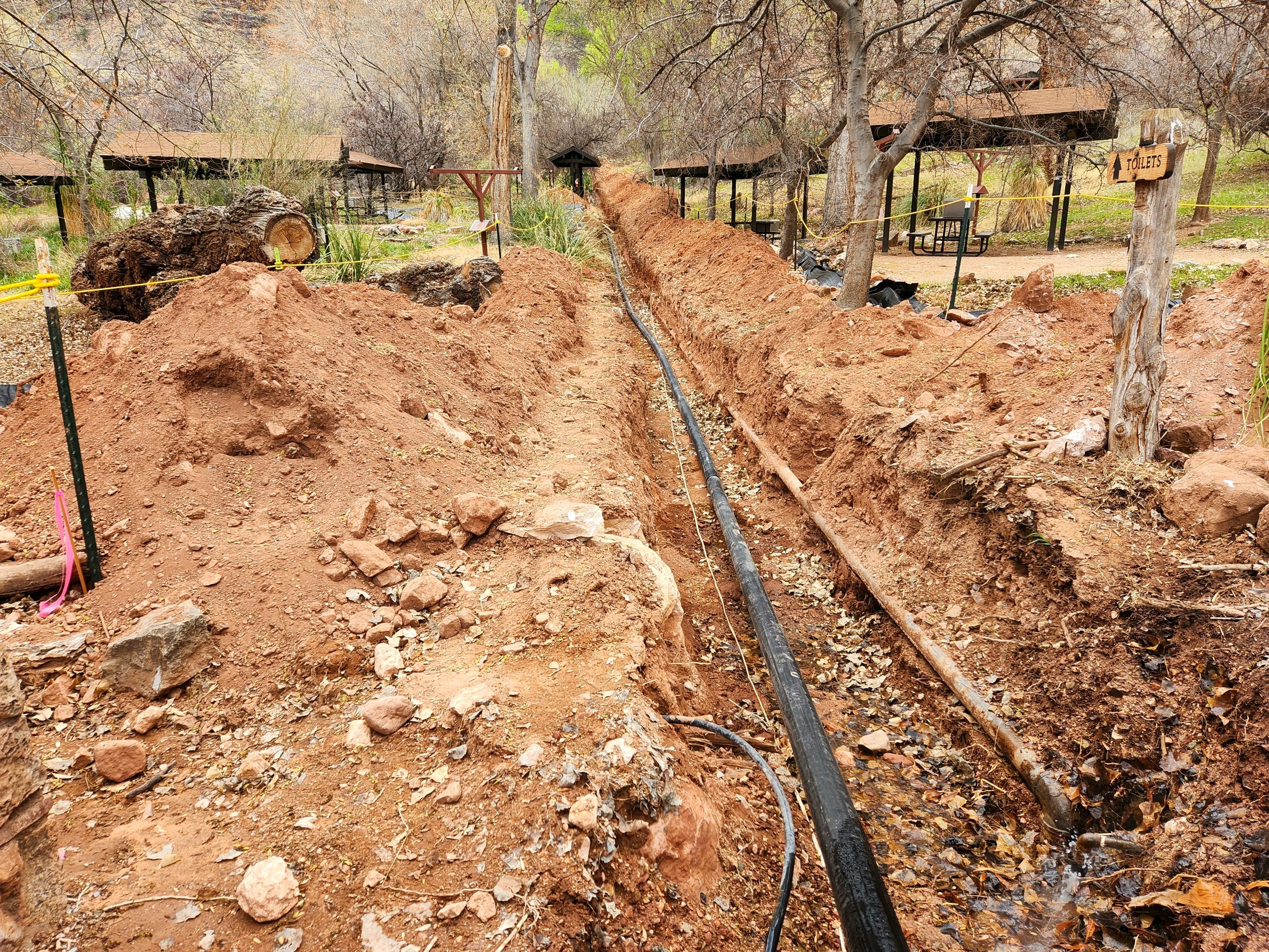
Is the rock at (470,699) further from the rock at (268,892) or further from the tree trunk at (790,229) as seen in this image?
the tree trunk at (790,229)

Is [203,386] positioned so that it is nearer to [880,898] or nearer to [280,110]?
[880,898]

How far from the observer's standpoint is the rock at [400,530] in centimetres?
409

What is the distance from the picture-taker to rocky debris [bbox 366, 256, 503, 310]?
10.0 meters

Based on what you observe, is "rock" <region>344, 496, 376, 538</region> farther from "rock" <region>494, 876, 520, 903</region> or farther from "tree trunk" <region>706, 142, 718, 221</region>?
"tree trunk" <region>706, 142, 718, 221</region>

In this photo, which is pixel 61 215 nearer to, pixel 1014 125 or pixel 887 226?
pixel 887 226

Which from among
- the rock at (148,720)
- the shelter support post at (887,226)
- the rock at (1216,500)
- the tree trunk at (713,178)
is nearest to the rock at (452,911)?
the rock at (148,720)

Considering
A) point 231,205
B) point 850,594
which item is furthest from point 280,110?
point 850,594

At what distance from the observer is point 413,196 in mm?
29000

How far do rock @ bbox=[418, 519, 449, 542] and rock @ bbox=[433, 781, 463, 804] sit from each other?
5.82ft

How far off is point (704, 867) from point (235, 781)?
5.70 ft

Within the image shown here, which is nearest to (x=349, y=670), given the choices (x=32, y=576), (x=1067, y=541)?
(x=32, y=576)

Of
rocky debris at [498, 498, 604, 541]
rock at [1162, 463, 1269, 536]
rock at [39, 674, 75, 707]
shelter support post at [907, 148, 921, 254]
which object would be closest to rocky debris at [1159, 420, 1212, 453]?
rock at [1162, 463, 1269, 536]

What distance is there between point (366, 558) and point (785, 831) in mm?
2368

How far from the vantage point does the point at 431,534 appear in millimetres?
4195
